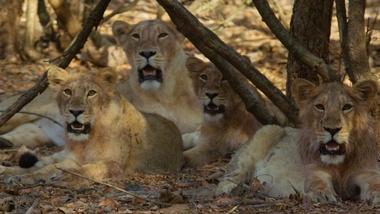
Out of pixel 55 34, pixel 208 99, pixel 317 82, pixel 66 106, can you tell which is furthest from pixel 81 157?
pixel 55 34

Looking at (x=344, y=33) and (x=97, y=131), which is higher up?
(x=344, y=33)

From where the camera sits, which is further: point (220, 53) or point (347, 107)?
point (220, 53)

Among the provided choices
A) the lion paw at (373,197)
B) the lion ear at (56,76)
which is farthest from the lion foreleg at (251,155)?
the lion ear at (56,76)

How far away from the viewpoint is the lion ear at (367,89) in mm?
6160

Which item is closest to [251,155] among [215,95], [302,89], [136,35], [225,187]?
[225,187]

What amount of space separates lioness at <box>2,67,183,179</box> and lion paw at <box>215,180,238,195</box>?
3.21ft

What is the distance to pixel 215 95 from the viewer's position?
8.30m

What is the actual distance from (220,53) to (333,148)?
5.13 feet

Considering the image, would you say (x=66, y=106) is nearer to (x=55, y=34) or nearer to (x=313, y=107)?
(x=313, y=107)

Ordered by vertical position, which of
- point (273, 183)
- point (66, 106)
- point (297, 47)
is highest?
point (297, 47)

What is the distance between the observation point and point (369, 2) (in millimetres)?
Answer: 13836

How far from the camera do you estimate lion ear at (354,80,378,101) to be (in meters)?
6.16

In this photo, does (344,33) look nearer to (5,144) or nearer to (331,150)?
(331,150)

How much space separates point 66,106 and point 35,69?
244 inches
